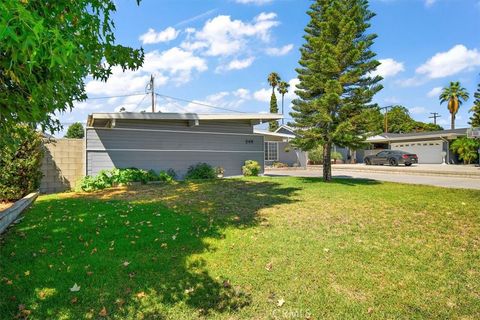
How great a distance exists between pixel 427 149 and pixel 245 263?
113ft

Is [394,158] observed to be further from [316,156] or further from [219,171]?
[219,171]

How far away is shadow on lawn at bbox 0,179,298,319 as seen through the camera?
335 centimetres

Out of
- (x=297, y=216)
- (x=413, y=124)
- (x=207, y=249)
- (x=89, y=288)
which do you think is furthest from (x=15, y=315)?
(x=413, y=124)

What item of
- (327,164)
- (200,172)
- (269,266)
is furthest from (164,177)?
(269,266)

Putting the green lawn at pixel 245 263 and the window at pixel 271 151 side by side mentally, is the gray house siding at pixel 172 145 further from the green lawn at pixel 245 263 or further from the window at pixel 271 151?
the window at pixel 271 151

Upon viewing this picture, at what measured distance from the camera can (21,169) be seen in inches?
386

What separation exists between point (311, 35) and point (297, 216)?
34.0 feet

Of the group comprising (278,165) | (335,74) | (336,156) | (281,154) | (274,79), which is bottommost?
(278,165)

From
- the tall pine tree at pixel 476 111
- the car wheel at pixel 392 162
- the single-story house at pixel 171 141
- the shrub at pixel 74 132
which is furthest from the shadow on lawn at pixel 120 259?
the shrub at pixel 74 132

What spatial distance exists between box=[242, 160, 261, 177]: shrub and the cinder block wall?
786 centimetres

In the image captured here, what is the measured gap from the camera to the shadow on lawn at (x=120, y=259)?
3346 millimetres

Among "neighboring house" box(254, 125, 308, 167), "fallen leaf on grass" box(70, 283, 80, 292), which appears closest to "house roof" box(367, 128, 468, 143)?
"neighboring house" box(254, 125, 308, 167)

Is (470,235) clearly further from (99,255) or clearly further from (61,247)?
(61,247)

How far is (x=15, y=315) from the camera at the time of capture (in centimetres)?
310
